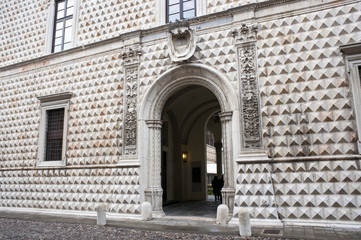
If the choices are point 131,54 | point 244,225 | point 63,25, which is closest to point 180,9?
point 131,54

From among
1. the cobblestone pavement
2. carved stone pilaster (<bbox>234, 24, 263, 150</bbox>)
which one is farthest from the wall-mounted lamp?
the cobblestone pavement

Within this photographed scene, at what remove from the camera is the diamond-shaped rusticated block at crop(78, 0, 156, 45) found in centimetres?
1137

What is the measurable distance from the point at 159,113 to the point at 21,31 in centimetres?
904

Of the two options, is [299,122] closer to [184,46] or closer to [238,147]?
[238,147]

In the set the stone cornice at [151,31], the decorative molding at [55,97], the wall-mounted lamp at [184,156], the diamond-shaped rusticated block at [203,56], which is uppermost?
the stone cornice at [151,31]

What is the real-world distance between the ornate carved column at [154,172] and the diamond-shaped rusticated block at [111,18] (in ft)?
13.5

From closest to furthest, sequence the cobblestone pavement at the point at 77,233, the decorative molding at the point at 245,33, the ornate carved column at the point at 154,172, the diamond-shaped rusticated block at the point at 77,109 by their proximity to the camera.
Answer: the cobblestone pavement at the point at 77,233 → the decorative molding at the point at 245,33 → the ornate carved column at the point at 154,172 → the diamond-shaped rusticated block at the point at 77,109

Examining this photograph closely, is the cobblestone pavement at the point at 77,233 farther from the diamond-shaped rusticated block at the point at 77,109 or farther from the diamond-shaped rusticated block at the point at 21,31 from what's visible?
the diamond-shaped rusticated block at the point at 21,31

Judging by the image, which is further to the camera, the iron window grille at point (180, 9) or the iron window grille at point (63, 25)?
the iron window grille at point (63, 25)

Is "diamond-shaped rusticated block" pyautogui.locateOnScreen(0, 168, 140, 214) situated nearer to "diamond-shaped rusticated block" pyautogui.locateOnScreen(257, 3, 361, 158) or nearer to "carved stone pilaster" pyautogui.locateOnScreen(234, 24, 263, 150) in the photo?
"carved stone pilaster" pyautogui.locateOnScreen(234, 24, 263, 150)

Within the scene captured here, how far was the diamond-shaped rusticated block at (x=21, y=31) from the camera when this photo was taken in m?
13.6

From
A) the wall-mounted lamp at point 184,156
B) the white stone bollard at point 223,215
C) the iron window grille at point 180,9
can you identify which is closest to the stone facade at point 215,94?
the white stone bollard at point 223,215

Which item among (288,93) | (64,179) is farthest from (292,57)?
(64,179)

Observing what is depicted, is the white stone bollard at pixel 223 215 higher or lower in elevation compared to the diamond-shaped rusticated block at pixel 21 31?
lower
